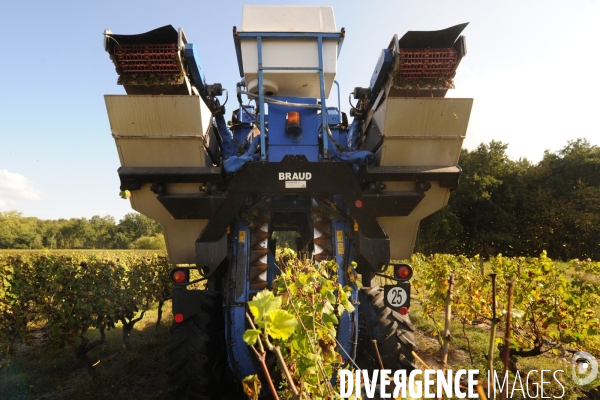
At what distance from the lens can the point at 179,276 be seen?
10.7ft

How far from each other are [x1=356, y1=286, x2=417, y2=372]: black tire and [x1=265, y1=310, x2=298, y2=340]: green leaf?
248 centimetres

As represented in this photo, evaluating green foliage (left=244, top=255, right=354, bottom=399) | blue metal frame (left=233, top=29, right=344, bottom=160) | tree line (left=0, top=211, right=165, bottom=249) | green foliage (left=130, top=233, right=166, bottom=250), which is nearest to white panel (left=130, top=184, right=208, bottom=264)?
blue metal frame (left=233, top=29, right=344, bottom=160)

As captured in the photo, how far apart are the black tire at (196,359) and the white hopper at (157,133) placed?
1.16m

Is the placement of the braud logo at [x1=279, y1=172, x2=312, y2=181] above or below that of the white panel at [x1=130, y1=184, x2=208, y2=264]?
above

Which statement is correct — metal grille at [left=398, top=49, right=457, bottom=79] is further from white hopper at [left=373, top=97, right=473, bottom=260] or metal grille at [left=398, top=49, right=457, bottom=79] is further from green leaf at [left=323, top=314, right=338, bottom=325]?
green leaf at [left=323, top=314, right=338, bottom=325]

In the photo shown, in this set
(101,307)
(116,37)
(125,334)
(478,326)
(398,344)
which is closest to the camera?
(116,37)

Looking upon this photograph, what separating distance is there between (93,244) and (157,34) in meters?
84.4

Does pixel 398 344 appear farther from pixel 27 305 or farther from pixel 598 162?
pixel 598 162

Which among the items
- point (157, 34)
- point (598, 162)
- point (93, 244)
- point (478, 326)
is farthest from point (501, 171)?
point (93, 244)

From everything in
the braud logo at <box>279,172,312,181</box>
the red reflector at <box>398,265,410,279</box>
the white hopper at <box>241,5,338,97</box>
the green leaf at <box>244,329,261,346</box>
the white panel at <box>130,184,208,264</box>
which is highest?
the white hopper at <box>241,5,338,97</box>

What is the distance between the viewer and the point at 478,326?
288 inches

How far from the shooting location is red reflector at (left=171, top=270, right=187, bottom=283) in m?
3.24

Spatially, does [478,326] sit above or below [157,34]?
below

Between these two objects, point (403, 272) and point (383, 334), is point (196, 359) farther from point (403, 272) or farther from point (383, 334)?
point (403, 272)
